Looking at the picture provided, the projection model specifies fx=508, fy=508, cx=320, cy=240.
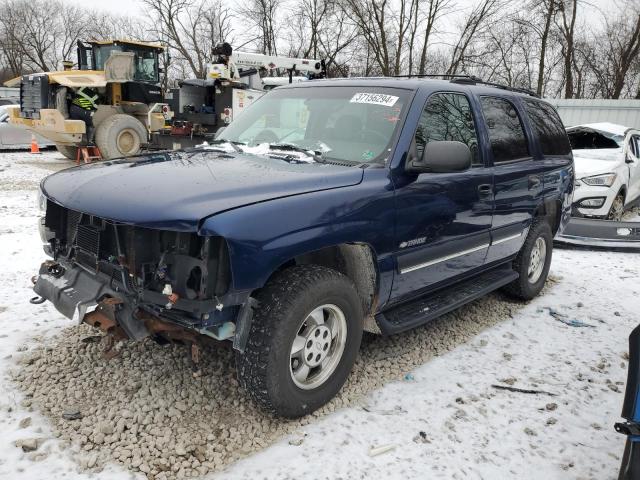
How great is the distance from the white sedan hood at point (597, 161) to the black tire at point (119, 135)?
1017 cm

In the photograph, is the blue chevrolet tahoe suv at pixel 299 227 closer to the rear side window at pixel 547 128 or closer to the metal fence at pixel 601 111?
the rear side window at pixel 547 128

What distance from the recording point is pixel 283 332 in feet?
8.54

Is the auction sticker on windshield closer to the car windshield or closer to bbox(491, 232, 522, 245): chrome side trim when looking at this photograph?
the car windshield

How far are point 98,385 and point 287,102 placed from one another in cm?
245

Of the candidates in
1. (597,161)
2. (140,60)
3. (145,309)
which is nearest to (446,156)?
(145,309)

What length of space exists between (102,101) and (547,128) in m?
11.7

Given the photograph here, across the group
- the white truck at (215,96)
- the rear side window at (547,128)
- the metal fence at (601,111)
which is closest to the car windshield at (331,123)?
the rear side window at (547,128)

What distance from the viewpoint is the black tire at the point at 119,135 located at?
41.3 ft

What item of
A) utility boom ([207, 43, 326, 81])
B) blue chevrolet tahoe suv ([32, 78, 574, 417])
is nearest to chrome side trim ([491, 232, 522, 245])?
blue chevrolet tahoe suv ([32, 78, 574, 417])

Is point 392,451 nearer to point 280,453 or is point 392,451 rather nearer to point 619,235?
point 280,453

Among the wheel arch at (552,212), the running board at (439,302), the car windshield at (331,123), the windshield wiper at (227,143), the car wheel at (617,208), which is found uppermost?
the car windshield at (331,123)

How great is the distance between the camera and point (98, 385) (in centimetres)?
316

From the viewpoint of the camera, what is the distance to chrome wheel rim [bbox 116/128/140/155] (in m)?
13.0

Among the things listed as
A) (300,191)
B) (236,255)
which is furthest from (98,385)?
(300,191)
